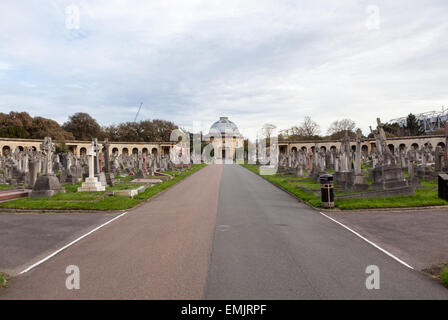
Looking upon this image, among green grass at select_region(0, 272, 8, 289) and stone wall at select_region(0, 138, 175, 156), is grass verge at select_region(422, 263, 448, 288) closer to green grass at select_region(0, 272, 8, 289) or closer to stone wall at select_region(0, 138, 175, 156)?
green grass at select_region(0, 272, 8, 289)

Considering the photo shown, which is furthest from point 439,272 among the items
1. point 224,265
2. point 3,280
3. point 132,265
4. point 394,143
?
point 394,143

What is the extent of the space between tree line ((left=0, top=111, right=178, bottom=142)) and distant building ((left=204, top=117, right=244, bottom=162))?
15651 mm

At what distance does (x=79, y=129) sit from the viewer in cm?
8931

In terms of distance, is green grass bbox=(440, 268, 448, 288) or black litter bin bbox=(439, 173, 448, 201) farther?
black litter bin bbox=(439, 173, 448, 201)

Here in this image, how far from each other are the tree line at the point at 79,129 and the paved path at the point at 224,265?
73.4 meters

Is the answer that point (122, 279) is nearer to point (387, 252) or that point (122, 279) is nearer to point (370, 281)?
point (370, 281)

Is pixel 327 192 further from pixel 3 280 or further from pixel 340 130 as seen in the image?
pixel 340 130

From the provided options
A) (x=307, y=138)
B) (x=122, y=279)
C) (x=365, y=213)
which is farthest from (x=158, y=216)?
(x=307, y=138)

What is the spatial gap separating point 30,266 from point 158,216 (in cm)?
492

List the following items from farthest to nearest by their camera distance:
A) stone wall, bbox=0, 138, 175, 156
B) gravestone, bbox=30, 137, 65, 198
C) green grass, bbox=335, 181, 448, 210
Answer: stone wall, bbox=0, 138, 175, 156
gravestone, bbox=30, 137, 65, 198
green grass, bbox=335, 181, 448, 210

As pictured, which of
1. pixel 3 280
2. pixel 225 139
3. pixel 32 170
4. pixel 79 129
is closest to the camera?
pixel 3 280

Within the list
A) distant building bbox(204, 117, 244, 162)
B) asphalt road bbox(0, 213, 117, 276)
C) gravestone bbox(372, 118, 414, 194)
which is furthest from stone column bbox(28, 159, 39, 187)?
distant building bbox(204, 117, 244, 162)

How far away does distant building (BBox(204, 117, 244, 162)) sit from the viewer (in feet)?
328

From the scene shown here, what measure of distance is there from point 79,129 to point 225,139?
45.9 metres
